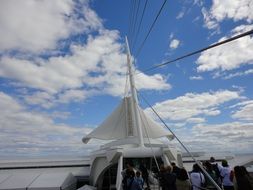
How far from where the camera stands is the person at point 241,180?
4145mm

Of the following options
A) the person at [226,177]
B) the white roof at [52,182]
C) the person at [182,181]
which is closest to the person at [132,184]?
the person at [182,181]

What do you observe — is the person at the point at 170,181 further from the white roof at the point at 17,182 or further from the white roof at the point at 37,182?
the white roof at the point at 17,182

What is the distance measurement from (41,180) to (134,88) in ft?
30.8

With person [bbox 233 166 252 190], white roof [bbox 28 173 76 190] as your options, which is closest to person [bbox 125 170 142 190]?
person [bbox 233 166 252 190]

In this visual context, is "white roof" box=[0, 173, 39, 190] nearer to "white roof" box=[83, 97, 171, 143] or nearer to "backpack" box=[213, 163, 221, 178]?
"white roof" box=[83, 97, 171, 143]

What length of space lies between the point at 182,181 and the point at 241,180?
1.61m

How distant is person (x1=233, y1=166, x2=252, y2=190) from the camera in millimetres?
4145

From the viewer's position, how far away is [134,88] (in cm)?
1570

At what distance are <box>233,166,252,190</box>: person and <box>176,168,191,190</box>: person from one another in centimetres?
143

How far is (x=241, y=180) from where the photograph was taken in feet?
13.7

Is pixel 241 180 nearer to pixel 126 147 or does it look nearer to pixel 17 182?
pixel 126 147

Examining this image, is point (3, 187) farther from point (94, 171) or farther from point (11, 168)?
point (11, 168)

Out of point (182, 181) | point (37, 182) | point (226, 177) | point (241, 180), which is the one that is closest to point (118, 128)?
point (37, 182)

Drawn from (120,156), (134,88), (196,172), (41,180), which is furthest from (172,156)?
(41,180)
